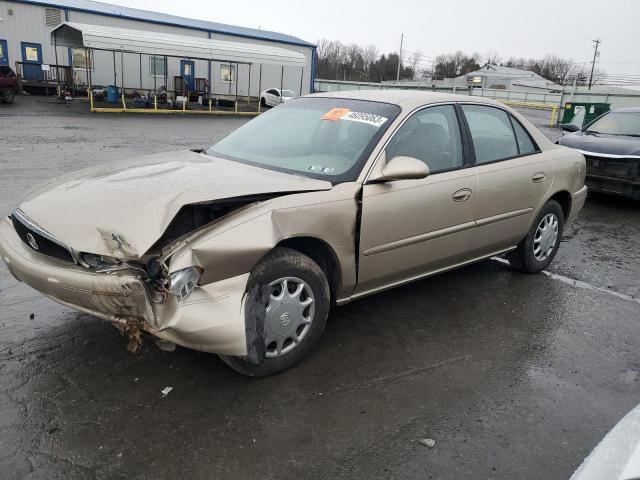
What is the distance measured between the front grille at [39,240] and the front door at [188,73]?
29800 millimetres

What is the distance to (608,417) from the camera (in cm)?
291

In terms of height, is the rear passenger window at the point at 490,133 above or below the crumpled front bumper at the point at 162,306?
above

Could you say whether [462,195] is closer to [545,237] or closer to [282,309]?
[545,237]

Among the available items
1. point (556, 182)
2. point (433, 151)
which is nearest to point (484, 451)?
point (433, 151)

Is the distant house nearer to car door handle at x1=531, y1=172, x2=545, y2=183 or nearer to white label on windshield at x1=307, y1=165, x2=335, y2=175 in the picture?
car door handle at x1=531, y1=172, x2=545, y2=183

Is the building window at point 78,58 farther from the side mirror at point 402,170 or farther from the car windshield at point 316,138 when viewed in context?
the side mirror at point 402,170

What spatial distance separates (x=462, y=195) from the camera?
13.1 ft

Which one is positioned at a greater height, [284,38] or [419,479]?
[284,38]

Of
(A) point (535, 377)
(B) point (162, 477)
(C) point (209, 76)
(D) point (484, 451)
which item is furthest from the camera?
(C) point (209, 76)

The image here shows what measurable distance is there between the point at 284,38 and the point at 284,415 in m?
40.1

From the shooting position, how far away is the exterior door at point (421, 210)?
11.4 feet

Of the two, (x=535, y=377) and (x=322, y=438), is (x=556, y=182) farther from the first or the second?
(x=322, y=438)

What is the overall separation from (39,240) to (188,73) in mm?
31721

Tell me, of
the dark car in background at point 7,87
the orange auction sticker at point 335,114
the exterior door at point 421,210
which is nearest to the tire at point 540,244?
the exterior door at point 421,210
